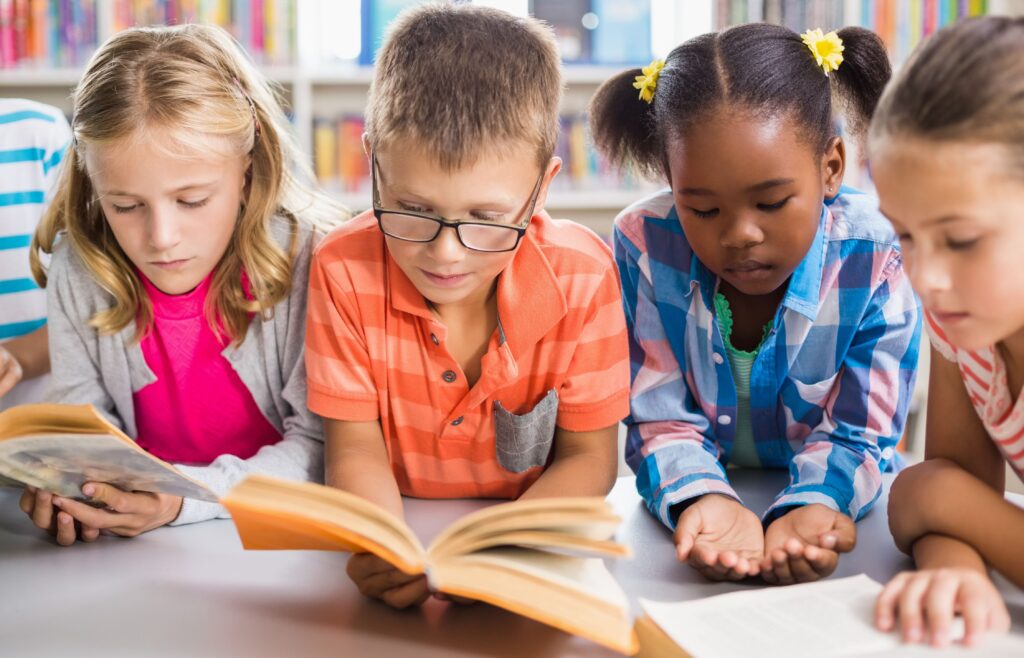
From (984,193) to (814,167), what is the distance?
35cm

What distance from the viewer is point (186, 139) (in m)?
1.09

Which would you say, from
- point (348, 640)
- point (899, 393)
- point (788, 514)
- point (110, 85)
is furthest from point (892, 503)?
point (110, 85)

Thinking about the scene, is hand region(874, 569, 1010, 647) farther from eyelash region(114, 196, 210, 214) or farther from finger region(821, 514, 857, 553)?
eyelash region(114, 196, 210, 214)

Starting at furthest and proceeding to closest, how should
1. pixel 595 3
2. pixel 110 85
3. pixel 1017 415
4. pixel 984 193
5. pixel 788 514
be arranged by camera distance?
pixel 595 3, pixel 110 85, pixel 788 514, pixel 1017 415, pixel 984 193

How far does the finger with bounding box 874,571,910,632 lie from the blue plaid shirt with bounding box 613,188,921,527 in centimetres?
26

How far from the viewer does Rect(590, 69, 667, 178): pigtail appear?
47.3 inches

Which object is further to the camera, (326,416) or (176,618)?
(326,416)

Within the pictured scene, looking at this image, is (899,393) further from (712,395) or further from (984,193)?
(984,193)

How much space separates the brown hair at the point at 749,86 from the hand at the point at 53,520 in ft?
2.42

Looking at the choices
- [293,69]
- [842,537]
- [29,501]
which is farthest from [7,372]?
[293,69]

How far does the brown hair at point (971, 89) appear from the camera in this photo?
0.72 meters

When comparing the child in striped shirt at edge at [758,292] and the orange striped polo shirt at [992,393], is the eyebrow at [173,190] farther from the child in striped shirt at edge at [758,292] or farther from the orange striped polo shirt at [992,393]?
the orange striped polo shirt at [992,393]

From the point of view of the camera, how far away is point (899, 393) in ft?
3.73

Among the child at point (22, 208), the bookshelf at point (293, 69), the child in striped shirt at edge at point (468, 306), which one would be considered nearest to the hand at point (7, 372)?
the child at point (22, 208)
